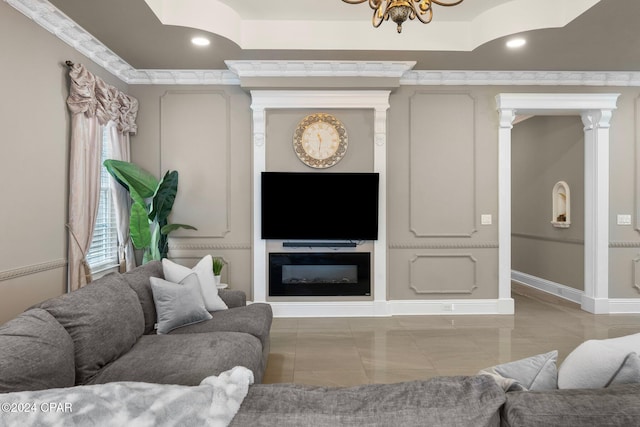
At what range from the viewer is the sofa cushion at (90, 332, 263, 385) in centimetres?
192

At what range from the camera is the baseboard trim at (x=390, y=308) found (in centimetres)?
462

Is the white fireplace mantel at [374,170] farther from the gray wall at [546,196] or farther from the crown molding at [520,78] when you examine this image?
the gray wall at [546,196]

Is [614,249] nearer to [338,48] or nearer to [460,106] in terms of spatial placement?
[460,106]

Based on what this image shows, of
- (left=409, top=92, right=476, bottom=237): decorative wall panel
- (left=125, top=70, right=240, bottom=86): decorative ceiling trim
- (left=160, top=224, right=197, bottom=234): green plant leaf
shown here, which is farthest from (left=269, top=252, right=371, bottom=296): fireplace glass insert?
(left=125, top=70, right=240, bottom=86): decorative ceiling trim

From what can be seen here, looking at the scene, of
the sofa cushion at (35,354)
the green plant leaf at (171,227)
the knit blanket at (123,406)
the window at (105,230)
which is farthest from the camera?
the green plant leaf at (171,227)

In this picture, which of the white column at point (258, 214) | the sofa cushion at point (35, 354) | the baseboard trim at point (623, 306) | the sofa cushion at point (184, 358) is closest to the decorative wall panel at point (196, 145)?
the white column at point (258, 214)

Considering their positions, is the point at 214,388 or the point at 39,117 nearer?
the point at 214,388

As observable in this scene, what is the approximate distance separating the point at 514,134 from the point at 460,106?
8.40 feet

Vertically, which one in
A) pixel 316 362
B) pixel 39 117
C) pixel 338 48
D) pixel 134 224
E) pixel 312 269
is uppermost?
pixel 338 48

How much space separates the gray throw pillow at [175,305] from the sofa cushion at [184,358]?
20 cm

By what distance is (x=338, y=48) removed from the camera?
3.96 m

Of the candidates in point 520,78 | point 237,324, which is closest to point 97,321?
point 237,324

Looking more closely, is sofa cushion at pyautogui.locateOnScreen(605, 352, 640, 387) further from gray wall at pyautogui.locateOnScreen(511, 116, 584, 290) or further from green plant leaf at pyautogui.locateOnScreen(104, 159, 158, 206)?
gray wall at pyautogui.locateOnScreen(511, 116, 584, 290)

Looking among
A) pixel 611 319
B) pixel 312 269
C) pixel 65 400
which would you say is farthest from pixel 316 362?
pixel 611 319
